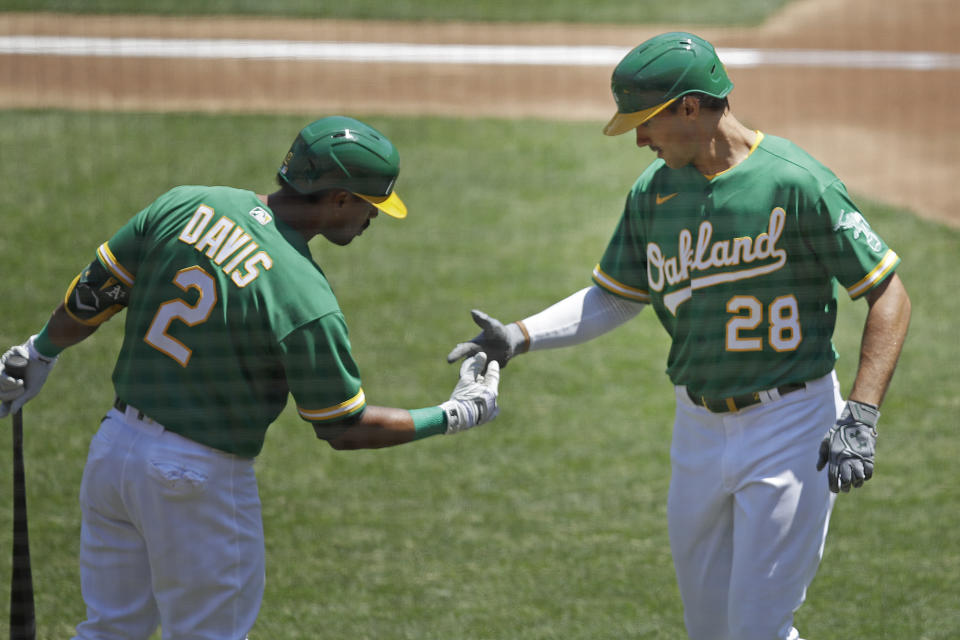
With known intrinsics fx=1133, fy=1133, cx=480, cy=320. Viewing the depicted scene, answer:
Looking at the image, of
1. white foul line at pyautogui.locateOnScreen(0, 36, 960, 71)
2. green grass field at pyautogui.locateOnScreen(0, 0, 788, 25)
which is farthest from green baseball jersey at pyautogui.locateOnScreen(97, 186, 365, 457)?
green grass field at pyautogui.locateOnScreen(0, 0, 788, 25)

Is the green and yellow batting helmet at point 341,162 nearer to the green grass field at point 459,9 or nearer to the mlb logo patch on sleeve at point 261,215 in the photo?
the mlb logo patch on sleeve at point 261,215

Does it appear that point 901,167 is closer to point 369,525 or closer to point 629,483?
point 629,483

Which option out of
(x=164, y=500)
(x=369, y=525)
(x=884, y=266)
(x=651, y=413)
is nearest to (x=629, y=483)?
(x=651, y=413)

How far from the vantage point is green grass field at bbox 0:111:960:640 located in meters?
4.80

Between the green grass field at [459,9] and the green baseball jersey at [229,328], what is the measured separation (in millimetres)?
10907

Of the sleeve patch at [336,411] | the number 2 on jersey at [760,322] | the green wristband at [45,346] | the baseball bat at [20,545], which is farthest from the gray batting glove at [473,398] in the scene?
the baseball bat at [20,545]

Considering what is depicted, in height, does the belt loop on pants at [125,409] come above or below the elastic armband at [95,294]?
below

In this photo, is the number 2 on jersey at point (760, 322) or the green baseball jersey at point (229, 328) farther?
the number 2 on jersey at point (760, 322)

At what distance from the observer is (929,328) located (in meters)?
7.72

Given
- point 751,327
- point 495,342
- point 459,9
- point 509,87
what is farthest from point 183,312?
point 459,9

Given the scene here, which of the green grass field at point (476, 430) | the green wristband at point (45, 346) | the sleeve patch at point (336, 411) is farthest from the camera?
the green grass field at point (476, 430)

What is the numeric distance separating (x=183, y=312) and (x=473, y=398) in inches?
36.3

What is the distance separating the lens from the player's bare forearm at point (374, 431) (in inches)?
122

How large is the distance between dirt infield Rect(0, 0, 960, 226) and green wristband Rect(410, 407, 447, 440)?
7.16 m
